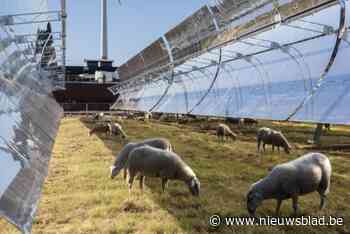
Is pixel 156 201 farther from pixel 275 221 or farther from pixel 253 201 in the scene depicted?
pixel 275 221

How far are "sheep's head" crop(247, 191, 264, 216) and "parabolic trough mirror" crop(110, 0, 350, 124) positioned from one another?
12.0ft

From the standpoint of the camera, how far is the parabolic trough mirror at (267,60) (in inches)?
457

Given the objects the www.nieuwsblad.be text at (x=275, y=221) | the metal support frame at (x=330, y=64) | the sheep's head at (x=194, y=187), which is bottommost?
the www.nieuwsblad.be text at (x=275, y=221)

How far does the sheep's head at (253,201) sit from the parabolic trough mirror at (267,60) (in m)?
3.66

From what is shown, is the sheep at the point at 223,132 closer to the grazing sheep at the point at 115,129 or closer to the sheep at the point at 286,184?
the grazing sheep at the point at 115,129

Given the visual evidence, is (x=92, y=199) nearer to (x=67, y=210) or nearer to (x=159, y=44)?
(x=67, y=210)

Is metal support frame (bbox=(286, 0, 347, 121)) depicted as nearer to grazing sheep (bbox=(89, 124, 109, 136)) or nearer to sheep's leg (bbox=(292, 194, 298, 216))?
sheep's leg (bbox=(292, 194, 298, 216))

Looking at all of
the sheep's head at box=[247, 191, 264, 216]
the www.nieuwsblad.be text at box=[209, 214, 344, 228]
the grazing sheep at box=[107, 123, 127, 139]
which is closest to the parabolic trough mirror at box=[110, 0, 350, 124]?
the www.nieuwsblad.be text at box=[209, 214, 344, 228]

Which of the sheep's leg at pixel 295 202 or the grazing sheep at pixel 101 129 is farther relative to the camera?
the grazing sheep at pixel 101 129

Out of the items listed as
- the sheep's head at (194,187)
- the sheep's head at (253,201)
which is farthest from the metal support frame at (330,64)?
the sheep's head at (253,201)

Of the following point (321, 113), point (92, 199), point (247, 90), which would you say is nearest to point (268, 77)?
point (247, 90)

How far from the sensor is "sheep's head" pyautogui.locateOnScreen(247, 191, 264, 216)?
6457 mm

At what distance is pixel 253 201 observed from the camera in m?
6.48

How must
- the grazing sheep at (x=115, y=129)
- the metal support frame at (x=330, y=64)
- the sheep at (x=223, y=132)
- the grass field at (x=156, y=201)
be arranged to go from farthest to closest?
the grazing sheep at (x=115, y=129) → the sheep at (x=223, y=132) → the metal support frame at (x=330, y=64) → the grass field at (x=156, y=201)
